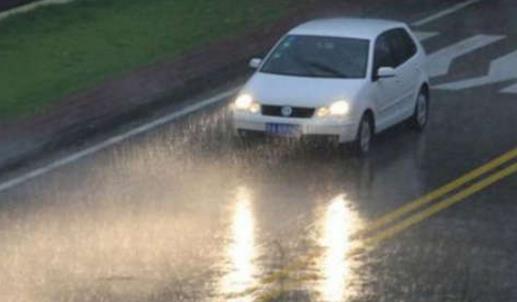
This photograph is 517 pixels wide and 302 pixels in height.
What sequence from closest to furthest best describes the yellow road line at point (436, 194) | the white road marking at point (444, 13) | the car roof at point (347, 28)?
the yellow road line at point (436, 194) < the car roof at point (347, 28) < the white road marking at point (444, 13)

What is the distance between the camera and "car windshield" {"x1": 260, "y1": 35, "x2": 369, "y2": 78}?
23.8 metres

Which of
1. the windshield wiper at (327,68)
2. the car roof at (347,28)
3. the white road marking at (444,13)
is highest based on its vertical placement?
the car roof at (347,28)

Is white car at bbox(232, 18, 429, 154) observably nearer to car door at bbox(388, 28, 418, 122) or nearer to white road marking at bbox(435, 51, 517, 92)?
car door at bbox(388, 28, 418, 122)

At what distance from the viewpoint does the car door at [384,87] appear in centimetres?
2370

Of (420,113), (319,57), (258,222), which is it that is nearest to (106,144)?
(319,57)

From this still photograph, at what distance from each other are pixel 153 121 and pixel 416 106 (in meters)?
4.07

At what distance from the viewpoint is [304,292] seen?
16.1 m

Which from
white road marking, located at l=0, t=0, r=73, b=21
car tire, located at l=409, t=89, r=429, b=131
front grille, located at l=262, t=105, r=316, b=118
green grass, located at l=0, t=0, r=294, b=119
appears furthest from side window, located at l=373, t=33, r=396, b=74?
white road marking, located at l=0, t=0, r=73, b=21

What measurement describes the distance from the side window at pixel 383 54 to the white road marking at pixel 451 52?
4.84m

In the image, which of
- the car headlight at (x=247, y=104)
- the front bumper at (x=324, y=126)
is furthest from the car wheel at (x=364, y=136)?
the car headlight at (x=247, y=104)

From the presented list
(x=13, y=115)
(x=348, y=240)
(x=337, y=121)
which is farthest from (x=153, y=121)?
(x=348, y=240)

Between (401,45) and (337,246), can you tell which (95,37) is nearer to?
(401,45)

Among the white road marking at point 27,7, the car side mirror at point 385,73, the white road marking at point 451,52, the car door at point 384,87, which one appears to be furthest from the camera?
the white road marking at point 27,7

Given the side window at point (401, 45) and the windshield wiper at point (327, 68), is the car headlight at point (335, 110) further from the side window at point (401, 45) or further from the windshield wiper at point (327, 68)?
the side window at point (401, 45)
